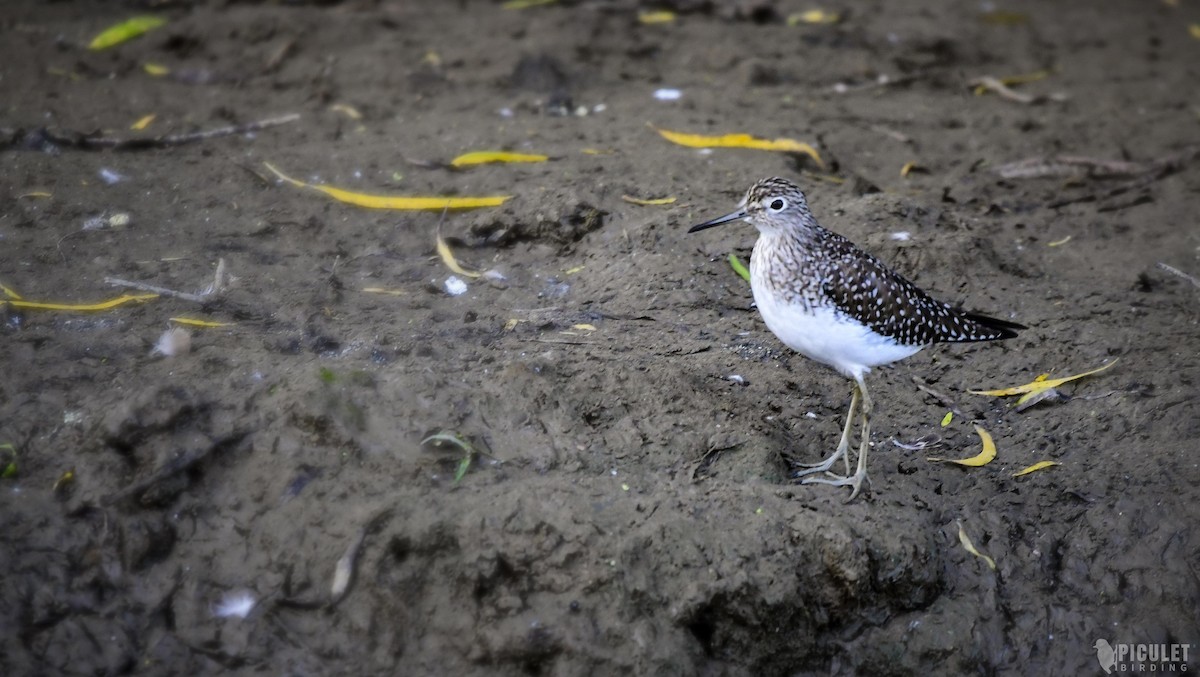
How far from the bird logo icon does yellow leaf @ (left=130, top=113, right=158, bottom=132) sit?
6973 millimetres

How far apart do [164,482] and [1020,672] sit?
3980 mm

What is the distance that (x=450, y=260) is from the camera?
22.7 feet

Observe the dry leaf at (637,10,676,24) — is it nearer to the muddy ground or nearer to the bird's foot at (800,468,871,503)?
the muddy ground

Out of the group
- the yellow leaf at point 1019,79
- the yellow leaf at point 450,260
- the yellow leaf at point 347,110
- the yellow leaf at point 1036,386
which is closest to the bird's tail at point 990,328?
the yellow leaf at point 1036,386

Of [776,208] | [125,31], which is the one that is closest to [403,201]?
[776,208]

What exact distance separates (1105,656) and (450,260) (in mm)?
A: 4160

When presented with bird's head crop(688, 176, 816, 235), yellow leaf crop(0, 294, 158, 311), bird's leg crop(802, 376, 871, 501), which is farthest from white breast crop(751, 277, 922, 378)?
yellow leaf crop(0, 294, 158, 311)

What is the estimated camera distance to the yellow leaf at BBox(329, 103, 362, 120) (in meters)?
8.71

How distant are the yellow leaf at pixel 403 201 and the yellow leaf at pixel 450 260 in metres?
0.37

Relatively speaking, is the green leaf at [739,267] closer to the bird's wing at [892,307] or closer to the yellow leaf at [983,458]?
the bird's wing at [892,307]

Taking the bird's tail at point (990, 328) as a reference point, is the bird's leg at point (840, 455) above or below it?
below

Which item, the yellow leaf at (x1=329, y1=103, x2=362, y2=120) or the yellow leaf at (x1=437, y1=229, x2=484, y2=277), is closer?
the yellow leaf at (x1=437, y1=229, x2=484, y2=277)

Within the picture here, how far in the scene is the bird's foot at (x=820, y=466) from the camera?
570 centimetres

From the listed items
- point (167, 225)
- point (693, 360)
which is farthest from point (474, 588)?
point (167, 225)
